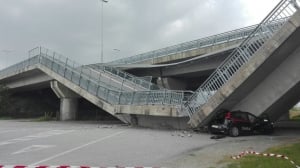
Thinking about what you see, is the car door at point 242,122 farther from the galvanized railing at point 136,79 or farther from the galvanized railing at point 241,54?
the galvanized railing at point 136,79

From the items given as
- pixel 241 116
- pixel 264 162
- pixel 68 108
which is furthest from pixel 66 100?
pixel 264 162

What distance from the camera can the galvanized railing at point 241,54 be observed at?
16.3m

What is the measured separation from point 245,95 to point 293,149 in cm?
834

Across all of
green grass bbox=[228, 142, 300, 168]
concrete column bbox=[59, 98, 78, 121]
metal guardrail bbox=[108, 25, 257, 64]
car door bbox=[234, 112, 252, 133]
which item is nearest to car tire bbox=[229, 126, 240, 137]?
car door bbox=[234, 112, 252, 133]

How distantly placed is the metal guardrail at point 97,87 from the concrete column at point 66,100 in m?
1.83

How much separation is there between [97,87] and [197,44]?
10.5 metres

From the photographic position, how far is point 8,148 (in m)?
13.6

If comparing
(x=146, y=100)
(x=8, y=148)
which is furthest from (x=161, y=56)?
(x=8, y=148)

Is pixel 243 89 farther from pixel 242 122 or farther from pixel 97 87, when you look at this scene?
pixel 97 87

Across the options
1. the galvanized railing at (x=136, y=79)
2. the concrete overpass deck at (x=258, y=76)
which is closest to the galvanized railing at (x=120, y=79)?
the galvanized railing at (x=136, y=79)

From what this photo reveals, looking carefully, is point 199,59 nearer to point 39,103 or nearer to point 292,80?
point 292,80

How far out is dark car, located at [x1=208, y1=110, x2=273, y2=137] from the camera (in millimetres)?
17672

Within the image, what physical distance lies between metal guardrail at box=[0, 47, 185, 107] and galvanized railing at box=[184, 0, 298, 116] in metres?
1.54

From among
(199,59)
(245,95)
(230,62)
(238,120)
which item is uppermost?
(199,59)
